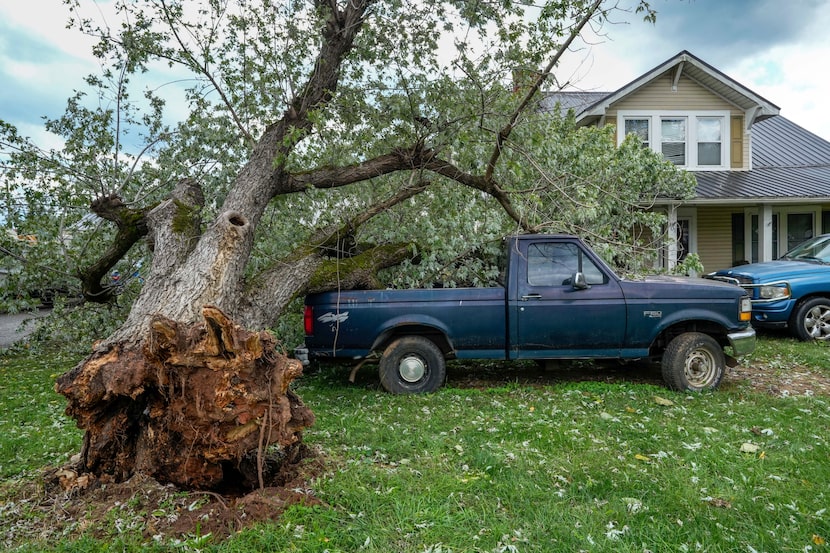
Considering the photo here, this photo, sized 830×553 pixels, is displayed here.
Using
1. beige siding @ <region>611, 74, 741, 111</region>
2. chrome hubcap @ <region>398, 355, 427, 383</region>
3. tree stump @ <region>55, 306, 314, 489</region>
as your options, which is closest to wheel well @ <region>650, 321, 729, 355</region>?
chrome hubcap @ <region>398, 355, 427, 383</region>

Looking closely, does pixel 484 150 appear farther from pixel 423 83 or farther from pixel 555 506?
pixel 555 506

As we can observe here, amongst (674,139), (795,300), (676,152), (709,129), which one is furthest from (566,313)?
(709,129)

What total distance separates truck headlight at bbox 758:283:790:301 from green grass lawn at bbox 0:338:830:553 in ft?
11.7

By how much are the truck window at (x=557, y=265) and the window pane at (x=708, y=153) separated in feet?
37.5

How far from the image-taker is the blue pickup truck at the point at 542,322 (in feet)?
20.0

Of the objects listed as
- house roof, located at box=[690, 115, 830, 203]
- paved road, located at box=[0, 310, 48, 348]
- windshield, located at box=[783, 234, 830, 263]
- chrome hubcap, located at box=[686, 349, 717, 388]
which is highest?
house roof, located at box=[690, 115, 830, 203]

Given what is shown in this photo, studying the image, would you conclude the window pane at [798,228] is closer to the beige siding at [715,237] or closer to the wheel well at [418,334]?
the beige siding at [715,237]

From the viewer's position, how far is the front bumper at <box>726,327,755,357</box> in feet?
19.7

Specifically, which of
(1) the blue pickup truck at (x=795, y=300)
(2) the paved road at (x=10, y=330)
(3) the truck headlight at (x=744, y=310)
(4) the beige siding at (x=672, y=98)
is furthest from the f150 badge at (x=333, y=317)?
(4) the beige siding at (x=672, y=98)

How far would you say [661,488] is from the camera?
359cm

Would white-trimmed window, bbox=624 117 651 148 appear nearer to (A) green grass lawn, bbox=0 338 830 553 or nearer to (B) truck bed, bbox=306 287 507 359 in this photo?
(A) green grass lawn, bbox=0 338 830 553

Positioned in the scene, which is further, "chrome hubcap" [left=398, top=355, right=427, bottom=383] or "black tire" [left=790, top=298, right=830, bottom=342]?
"black tire" [left=790, top=298, right=830, bottom=342]

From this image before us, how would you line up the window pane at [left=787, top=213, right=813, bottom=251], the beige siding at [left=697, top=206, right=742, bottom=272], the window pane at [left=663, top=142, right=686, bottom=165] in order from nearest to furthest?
the window pane at [left=663, top=142, right=686, bottom=165] < the beige siding at [left=697, top=206, right=742, bottom=272] < the window pane at [left=787, top=213, right=813, bottom=251]

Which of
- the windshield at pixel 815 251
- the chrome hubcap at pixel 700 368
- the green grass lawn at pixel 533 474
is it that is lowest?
the green grass lawn at pixel 533 474
